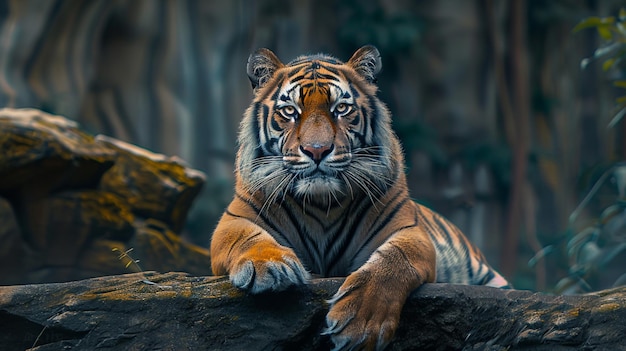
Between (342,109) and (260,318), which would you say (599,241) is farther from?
(260,318)

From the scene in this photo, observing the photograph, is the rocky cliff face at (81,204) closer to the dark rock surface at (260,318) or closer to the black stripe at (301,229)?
the black stripe at (301,229)

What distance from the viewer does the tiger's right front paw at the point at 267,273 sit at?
2.53 m

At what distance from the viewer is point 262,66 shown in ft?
11.2

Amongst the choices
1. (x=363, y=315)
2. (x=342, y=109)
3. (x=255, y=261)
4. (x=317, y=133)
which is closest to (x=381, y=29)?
(x=342, y=109)

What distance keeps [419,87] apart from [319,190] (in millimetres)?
6968

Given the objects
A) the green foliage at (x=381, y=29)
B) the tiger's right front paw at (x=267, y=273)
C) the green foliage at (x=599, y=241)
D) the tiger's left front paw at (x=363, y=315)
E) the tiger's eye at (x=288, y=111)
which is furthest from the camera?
the green foliage at (x=381, y=29)

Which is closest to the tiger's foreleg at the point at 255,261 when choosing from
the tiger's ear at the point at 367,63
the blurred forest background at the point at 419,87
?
the tiger's ear at the point at 367,63

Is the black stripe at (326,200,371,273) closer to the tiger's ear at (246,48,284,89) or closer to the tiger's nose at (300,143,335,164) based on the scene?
the tiger's nose at (300,143,335,164)

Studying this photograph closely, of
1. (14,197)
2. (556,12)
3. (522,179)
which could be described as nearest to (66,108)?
(14,197)

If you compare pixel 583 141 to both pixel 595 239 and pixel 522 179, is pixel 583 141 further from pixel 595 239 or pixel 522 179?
pixel 595 239

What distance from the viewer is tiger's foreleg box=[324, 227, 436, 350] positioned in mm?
2383

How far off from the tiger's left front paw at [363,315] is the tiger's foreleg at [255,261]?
178 mm

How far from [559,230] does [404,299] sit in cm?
804

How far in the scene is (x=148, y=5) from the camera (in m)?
8.51
